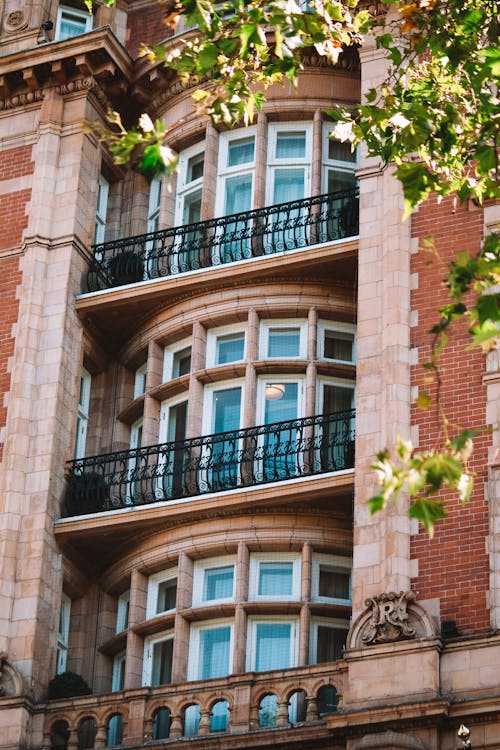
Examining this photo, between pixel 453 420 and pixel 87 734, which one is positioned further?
pixel 87 734

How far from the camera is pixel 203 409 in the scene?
25719mm

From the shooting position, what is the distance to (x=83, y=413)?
88.3 ft

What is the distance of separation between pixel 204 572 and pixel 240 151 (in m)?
7.19

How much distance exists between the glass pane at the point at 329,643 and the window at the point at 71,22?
11801 mm

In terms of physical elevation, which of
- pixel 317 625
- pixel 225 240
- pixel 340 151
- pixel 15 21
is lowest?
pixel 317 625

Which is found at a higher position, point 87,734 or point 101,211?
point 101,211

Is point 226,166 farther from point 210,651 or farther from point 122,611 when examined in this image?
point 210,651

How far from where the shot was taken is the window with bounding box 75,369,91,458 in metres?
26.5

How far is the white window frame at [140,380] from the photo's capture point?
2705 cm

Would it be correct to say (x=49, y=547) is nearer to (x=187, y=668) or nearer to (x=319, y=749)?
(x=187, y=668)

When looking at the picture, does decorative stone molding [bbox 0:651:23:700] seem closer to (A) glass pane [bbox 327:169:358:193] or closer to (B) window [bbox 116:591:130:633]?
(B) window [bbox 116:591:130:633]

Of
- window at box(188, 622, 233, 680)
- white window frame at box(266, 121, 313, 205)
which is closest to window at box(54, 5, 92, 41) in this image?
white window frame at box(266, 121, 313, 205)

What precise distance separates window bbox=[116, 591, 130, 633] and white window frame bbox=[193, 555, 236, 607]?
1.35 m

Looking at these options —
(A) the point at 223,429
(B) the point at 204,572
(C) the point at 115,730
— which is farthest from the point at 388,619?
(A) the point at 223,429
